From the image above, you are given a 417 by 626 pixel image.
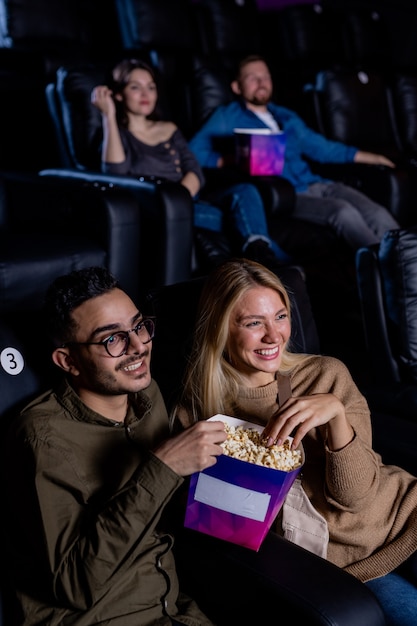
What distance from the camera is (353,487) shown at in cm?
149

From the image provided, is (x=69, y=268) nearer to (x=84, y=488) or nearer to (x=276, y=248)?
(x=276, y=248)

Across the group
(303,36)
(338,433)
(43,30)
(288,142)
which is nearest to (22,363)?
(338,433)

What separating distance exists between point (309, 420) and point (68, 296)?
46 centimetres

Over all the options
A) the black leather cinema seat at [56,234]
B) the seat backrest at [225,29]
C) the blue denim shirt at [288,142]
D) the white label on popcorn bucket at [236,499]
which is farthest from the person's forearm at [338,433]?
the seat backrest at [225,29]

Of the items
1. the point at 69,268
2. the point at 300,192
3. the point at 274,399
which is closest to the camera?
the point at 274,399

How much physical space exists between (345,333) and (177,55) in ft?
6.23

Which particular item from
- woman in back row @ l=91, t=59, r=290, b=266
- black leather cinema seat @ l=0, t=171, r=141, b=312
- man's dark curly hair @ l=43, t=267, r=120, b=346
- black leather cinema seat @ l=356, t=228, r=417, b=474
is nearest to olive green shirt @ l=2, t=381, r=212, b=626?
man's dark curly hair @ l=43, t=267, r=120, b=346

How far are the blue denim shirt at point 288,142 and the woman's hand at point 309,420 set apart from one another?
2.54 meters

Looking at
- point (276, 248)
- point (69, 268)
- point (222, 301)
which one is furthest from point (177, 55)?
point (222, 301)

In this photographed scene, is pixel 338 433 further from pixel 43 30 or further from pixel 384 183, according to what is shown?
pixel 43 30

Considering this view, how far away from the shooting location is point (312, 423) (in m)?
1.37

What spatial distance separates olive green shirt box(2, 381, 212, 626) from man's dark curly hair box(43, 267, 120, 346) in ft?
0.34

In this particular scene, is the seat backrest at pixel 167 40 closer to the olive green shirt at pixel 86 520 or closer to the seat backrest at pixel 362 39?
the seat backrest at pixel 362 39

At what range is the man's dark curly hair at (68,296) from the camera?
1421 mm
